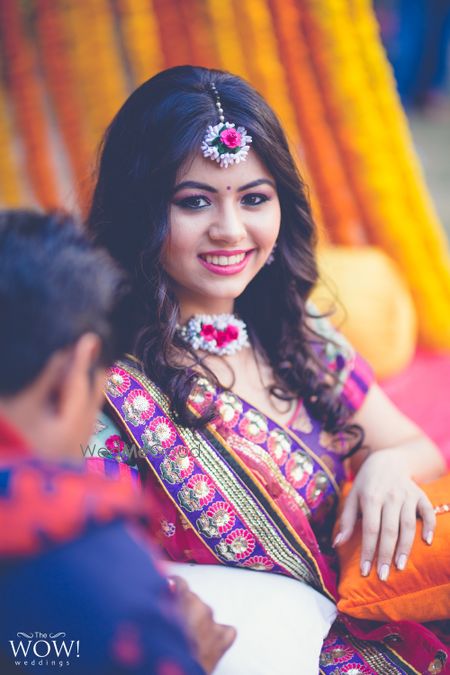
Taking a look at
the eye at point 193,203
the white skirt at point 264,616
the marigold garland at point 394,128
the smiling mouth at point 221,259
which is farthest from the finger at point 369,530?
the marigold garland at point 394,128

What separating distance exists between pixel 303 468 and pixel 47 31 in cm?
195

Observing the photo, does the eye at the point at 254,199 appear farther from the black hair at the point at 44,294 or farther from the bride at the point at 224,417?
the black hair at the point at 44,294

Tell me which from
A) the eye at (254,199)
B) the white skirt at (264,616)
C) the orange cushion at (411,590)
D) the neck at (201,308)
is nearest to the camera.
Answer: the white skirt at (264,616)

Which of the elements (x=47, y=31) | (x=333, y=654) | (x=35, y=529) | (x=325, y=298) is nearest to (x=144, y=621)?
(x=35, y=529)

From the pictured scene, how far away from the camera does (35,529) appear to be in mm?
743

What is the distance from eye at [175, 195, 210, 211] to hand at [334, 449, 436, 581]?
0.64 metres

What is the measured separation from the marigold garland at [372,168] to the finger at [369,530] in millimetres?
1432

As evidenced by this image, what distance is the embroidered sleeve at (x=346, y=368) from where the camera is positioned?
1684 millimetres

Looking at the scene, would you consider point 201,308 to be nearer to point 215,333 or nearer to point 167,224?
point 215,333

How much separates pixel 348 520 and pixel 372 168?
163 centimetres

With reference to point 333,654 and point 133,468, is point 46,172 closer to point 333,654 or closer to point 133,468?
point 133,468

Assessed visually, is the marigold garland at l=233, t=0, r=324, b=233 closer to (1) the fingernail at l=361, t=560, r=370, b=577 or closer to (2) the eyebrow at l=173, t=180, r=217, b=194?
(2) the eyebrow at l=173, t=180, r=217, b=194

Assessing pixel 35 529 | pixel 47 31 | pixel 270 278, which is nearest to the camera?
pixel 35 529

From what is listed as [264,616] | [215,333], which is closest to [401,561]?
[264,616]
